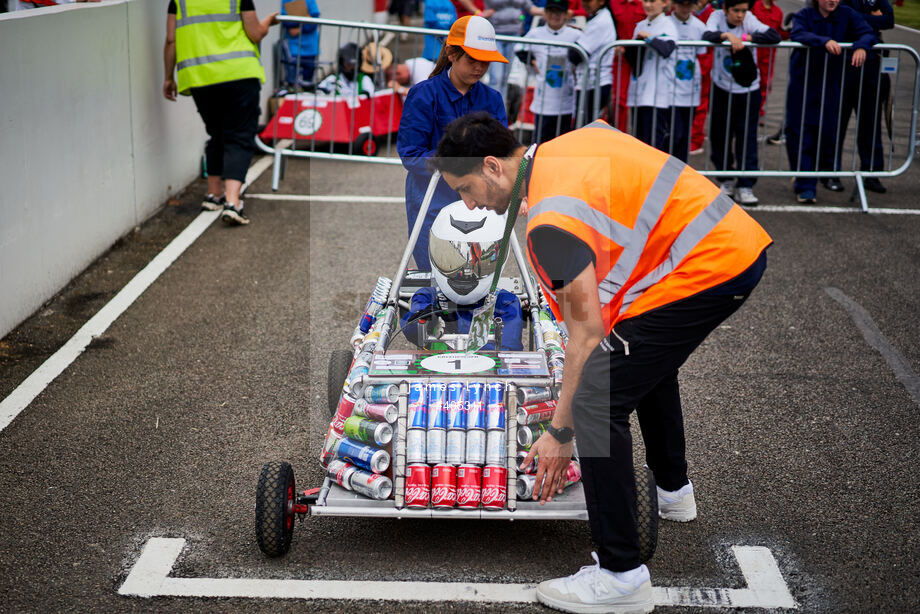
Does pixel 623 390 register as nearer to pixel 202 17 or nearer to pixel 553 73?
pixel 202 17

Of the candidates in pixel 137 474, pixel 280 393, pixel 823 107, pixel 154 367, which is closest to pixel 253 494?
pixel 137 474

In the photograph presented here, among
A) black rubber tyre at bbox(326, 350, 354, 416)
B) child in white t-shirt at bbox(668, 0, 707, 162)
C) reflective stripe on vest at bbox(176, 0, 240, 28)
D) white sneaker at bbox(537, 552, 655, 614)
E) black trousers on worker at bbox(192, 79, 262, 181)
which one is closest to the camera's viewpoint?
white sneaker at bbox(537, 552, 655, 614)

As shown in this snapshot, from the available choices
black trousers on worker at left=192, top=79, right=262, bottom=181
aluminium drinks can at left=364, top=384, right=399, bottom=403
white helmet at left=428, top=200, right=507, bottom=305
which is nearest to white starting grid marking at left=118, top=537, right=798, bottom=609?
aluminium drinks can at left=364, top=384, right=399, bottom=403

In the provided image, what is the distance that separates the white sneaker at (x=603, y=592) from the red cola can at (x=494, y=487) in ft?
1.17

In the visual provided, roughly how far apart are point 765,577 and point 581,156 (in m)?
1.75

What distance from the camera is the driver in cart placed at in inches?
167

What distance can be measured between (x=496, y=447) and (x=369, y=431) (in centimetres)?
50

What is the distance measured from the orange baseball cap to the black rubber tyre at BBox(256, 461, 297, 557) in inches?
93.6

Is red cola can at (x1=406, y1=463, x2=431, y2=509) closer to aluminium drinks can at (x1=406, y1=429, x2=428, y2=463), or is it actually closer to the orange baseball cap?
aluminium drinks can at (x1=406, y1=429, x2=428, y2=463)

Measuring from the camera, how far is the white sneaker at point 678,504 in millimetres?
3992

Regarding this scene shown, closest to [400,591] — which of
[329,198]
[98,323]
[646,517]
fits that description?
[646,517]

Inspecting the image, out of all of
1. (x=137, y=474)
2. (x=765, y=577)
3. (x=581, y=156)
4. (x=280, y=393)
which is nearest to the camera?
(x=581, y=156)

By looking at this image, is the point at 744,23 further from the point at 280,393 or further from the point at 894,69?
the point at 280,393

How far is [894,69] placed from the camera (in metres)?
8.74
